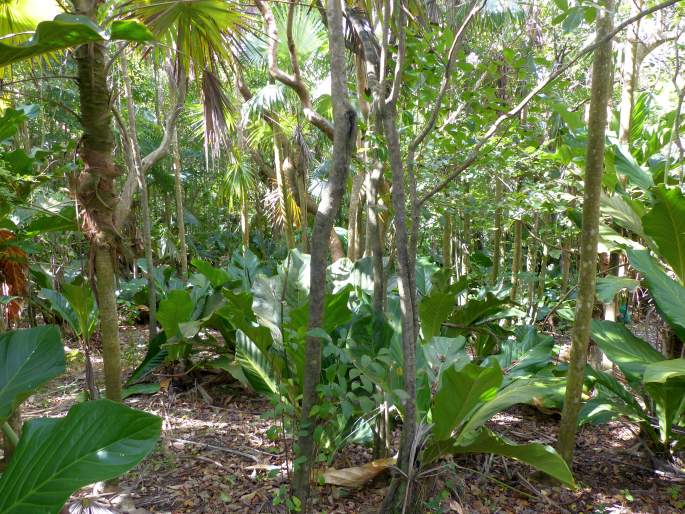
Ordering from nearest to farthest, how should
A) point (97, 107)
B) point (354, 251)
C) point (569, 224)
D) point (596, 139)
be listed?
1. point (97, 107)
2. point (596, 139)
3. point (569, 224)
4. point (354, 251)

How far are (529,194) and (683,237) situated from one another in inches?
56.9

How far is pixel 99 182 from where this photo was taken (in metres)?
2.54

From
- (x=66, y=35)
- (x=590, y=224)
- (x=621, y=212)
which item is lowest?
(x=590, y=224)

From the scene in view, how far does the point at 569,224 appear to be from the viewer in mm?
5625

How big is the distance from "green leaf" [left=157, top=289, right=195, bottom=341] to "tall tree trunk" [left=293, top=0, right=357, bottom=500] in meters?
2.24

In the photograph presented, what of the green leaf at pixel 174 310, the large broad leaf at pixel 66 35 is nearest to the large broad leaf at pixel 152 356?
the green leaf at pixel 174 310

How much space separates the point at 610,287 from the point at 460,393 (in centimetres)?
172

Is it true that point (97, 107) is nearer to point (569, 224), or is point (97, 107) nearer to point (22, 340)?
point (22, 340)

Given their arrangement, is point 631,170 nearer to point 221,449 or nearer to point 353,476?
point 353,476

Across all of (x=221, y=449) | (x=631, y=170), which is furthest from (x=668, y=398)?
(x=221, y=449)

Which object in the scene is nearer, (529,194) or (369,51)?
(369,51)

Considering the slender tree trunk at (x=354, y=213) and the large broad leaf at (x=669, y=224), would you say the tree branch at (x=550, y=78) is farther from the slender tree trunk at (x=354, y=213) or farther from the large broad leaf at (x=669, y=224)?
the slender tree trunk at (x=354, y=213)

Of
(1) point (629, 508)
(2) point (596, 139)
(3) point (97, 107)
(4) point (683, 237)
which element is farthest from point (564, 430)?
(3) point (97, 107)

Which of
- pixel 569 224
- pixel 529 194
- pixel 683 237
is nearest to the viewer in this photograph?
pixel 683 237
